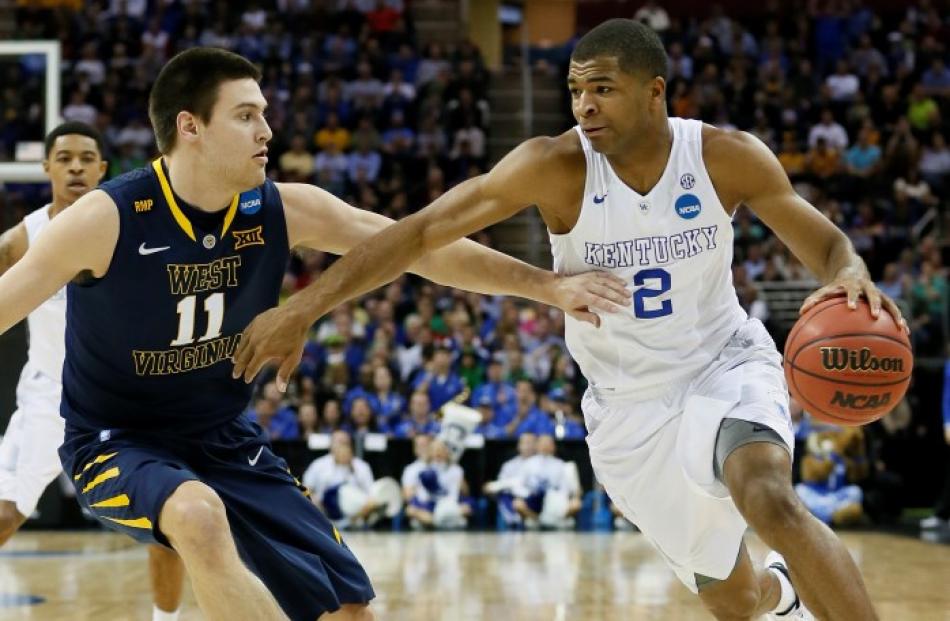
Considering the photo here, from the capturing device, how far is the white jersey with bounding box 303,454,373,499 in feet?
40.6

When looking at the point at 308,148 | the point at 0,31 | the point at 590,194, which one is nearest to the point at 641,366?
the point at 590,194

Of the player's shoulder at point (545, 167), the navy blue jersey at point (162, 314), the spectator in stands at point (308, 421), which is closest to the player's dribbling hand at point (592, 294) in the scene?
the player's shoulder at point (545, 167)

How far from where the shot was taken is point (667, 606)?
7.42 metres

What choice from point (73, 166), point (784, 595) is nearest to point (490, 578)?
point (784, 595)

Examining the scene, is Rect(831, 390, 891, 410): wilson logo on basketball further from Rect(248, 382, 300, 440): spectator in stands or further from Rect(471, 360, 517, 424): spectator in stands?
Rect(248, 382, 300, 440): spectator in stands

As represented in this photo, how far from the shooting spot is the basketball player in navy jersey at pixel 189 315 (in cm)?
382

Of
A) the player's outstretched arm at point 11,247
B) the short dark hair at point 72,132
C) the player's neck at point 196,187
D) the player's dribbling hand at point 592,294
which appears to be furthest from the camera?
the short dark hair at point 72,132

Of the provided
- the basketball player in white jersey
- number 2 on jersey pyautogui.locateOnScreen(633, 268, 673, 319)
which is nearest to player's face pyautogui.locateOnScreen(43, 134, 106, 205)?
the basketball player in white jersey

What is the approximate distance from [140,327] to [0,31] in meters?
16.1

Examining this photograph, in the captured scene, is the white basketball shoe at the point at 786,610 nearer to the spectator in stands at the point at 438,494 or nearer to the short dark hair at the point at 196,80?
the short dark hair at the point at 196,80

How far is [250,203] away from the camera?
163 inches

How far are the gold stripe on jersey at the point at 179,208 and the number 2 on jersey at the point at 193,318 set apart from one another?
0.63ft

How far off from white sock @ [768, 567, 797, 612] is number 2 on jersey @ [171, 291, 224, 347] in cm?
243

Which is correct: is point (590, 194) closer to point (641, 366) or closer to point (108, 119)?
point (641, 366)
